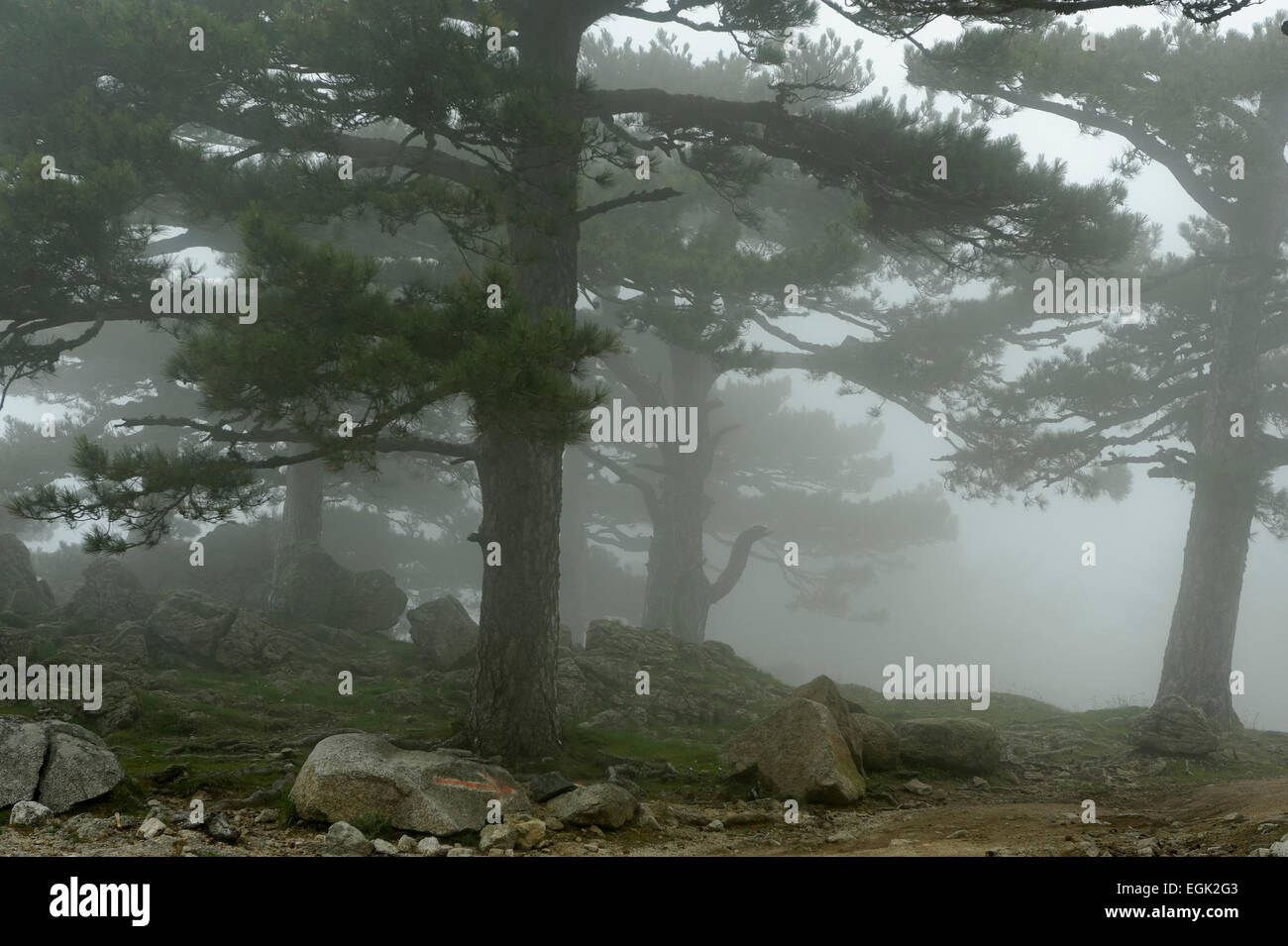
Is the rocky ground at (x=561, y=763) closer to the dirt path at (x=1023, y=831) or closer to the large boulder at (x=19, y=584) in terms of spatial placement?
the dirt path at (x=1023, y=831)

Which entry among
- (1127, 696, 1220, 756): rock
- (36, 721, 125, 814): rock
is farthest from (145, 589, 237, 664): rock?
(1127, 696, 1220, 756): rock

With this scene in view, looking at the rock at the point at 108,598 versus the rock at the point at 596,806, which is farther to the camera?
the rock at the point at 108,598

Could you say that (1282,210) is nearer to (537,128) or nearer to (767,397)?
(537,128)

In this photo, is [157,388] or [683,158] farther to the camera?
[157,388]

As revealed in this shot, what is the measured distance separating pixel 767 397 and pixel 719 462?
3411 millimetres

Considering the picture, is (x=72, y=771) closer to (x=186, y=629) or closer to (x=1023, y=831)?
(x=1023, y=831)

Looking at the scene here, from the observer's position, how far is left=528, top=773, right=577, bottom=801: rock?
27.1 ft

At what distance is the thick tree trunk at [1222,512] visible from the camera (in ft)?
55.8

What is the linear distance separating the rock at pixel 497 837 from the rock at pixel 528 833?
29 millimetres

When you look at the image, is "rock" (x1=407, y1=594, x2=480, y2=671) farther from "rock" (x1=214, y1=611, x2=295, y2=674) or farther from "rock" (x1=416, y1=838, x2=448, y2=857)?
"rock" (x1=416, y1=838, x2=448, y2=857)

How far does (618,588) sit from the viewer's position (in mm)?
35469

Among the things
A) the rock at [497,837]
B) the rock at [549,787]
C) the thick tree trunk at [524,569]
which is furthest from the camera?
the thick tree trunk at [524,569]

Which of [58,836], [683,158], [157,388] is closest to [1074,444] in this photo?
[683,158]

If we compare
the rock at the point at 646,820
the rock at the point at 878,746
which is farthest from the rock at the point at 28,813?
the rock at the point at 878,746
